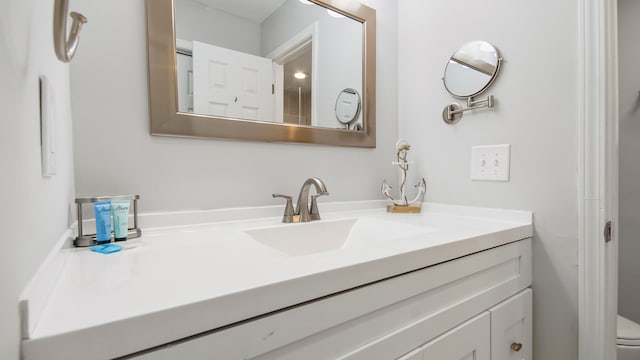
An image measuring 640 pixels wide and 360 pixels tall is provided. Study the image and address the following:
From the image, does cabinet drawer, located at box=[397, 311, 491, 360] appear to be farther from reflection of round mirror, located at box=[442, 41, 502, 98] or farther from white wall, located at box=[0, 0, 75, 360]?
reflection of round mirror, located at box=[442, 41, 502, 98]

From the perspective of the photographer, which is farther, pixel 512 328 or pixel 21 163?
pixel 512 328

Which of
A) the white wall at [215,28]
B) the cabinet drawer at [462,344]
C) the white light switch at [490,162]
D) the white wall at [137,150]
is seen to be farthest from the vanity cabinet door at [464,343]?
the white wall at [215,28]

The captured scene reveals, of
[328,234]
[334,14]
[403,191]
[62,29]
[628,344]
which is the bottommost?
[628,344]

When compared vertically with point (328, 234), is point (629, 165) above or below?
above

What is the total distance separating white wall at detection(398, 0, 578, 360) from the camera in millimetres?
950

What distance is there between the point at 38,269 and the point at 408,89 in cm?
140

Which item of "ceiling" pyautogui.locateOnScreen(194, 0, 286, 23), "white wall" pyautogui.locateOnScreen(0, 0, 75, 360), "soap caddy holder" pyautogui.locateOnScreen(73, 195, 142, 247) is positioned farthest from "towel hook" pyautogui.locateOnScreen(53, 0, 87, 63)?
"ceiling" pyautogui.locateOnScreen(194, 0, 286, 23)

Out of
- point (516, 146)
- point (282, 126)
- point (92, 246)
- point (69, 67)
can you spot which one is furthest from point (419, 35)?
point (92, 246)

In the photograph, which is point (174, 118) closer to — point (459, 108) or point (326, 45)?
point (326, 45)

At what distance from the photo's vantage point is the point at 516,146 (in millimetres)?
1052

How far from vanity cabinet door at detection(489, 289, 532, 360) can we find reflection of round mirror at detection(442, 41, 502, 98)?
745mm

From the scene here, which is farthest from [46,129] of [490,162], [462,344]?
[490,162]

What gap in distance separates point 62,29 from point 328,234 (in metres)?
0.86

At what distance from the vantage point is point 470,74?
3.80ft
